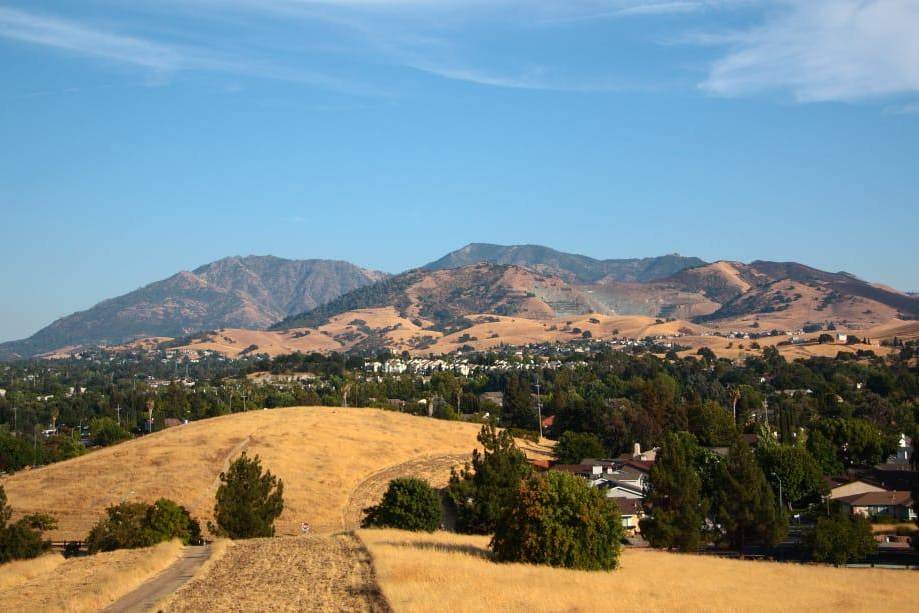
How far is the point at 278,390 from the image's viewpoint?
183 metres

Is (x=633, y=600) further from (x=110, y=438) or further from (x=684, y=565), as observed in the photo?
(x=110, y=438)

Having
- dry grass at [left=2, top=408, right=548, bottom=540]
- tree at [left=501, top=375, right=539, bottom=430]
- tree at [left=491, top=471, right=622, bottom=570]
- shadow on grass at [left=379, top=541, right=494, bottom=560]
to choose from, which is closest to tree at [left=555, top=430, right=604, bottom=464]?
dry grass at [left=2, top=408, right=548, bottom=540]

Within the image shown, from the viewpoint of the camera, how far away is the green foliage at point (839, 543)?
56.5m

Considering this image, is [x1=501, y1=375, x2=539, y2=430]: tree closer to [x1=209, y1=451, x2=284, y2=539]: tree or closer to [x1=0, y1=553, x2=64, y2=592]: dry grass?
[x1=209, y1=451, x2=284, y2=539]: tree

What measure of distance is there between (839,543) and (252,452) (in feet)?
175

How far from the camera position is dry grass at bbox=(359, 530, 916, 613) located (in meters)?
31.5

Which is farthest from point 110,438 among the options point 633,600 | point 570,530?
point 633,600

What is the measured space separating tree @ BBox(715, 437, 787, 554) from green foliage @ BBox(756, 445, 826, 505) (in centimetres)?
2195

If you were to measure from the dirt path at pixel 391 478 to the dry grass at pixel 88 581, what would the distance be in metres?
26.1

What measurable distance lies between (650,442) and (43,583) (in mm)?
83249

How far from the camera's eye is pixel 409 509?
204 ft

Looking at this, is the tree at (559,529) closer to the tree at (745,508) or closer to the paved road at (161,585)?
the paved road at (161,585)

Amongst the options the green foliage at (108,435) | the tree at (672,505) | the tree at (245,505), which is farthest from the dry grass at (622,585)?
the green foliage at (108,435)

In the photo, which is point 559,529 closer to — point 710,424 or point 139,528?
point 139,528
